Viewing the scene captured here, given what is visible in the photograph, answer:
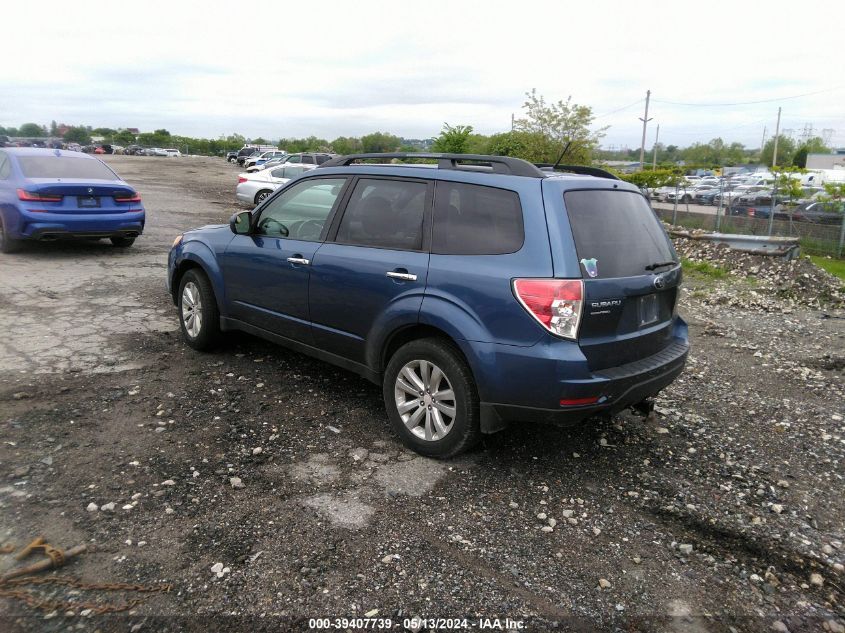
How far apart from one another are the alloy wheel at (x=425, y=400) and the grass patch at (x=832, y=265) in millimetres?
11108

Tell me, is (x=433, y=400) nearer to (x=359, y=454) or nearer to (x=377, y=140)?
(x=359, y=454)

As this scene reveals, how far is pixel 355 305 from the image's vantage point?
451 cm

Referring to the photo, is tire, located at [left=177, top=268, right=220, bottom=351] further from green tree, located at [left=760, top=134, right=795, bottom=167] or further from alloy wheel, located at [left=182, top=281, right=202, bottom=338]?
green tree, located at [left=760, top=134, right=795, bottom=167]

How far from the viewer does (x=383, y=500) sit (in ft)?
12.2

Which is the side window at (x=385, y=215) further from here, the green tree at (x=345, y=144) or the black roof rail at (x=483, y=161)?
the green tree at (x=345, y=144)

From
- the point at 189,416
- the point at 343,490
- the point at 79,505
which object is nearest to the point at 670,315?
the point at 343,490

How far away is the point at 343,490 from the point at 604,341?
1753 mm

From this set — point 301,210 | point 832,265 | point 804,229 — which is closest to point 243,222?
point 301,210

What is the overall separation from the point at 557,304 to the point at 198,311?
3.77 metres

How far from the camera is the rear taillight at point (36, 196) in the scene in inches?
375

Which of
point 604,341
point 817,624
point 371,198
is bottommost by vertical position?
point 817,624

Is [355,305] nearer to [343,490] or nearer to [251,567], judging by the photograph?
[343,490]

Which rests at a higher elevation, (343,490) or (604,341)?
(604,341)

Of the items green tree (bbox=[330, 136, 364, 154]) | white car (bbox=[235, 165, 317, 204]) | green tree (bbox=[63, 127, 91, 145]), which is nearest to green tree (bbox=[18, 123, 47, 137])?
green tree (bbox=[63, 127, 91, 145])
